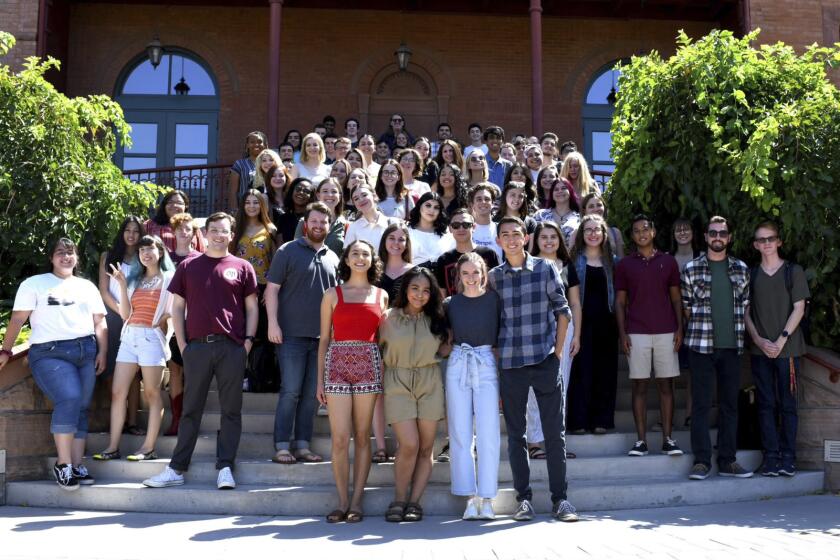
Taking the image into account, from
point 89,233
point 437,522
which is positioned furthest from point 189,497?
→ point 89,233

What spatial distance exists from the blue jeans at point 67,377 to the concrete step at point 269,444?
50 centimetres

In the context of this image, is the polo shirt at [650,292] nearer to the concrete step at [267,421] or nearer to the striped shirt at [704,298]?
the striped shirt at [704,298]

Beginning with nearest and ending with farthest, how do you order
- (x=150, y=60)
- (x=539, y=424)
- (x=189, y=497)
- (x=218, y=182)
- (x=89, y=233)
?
(x=189, y=497)
(x=539, y=424)
(x=89, y=233)
(x=218, y=182)
(x=150, y=60)

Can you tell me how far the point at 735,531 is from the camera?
5.18m

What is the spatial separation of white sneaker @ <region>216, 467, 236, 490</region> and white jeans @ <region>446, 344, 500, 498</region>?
1485 millimetres

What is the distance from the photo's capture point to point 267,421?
22.3ft

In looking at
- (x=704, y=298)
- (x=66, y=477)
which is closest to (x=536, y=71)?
(x=704, y=298)

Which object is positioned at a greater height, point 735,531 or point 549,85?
point 549,85

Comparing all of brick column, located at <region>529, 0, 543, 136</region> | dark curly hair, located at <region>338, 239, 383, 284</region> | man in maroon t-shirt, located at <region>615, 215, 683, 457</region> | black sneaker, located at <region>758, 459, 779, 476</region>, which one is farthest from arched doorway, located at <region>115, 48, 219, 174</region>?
black sneaker, located at <region>758, 459, 779, 476</region>

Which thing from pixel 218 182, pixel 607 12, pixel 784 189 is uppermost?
pixel 607 12

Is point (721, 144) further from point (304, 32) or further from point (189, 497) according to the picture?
point (304, 32)

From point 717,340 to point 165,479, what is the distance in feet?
13.5

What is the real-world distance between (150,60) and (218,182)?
3.63 m

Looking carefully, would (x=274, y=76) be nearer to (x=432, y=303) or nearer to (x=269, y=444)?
(x=269, y=444)
